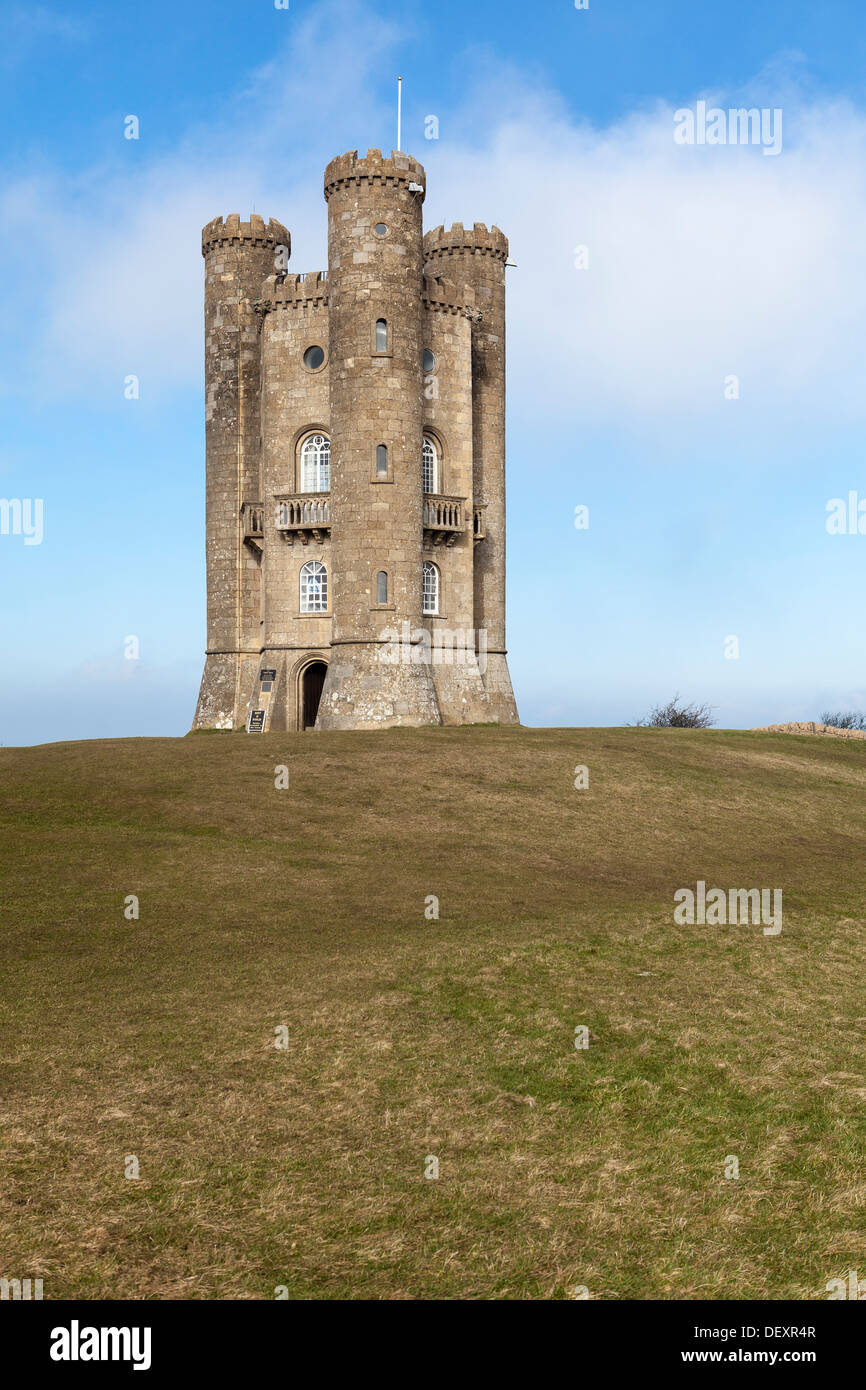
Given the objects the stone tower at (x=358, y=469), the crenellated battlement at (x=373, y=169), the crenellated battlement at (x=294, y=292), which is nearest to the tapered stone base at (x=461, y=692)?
the stone tower at (x=358, y=469)

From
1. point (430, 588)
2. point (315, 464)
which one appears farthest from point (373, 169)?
point (430, 588)

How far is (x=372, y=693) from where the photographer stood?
140 feet

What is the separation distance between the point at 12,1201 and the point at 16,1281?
128 centimetres

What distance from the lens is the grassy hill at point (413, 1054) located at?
9.41 metres

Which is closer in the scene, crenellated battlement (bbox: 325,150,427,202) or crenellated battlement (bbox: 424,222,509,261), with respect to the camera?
crenellated battlement (bbox: 325,150,427,202)

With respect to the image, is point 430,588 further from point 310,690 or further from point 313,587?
point 310,690

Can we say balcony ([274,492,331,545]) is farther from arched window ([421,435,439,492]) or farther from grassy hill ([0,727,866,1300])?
grassy hill ([0,727,866,1300])

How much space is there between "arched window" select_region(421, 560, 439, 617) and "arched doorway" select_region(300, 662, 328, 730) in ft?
15.2

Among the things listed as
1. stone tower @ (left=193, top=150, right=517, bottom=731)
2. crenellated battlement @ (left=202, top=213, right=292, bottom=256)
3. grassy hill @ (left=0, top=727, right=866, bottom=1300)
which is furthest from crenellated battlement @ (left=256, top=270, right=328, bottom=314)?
grassy hill @ (left=0, top=727, right=866, bottom=1300)

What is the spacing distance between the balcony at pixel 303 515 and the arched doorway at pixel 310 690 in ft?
16.5

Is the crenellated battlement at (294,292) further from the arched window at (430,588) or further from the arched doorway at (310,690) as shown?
the arched doorway at (310,690)

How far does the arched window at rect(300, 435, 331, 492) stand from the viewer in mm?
46938

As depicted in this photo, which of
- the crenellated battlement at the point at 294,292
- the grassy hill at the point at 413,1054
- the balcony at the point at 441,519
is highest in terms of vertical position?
the crenellated battlement at the point at 294,292
